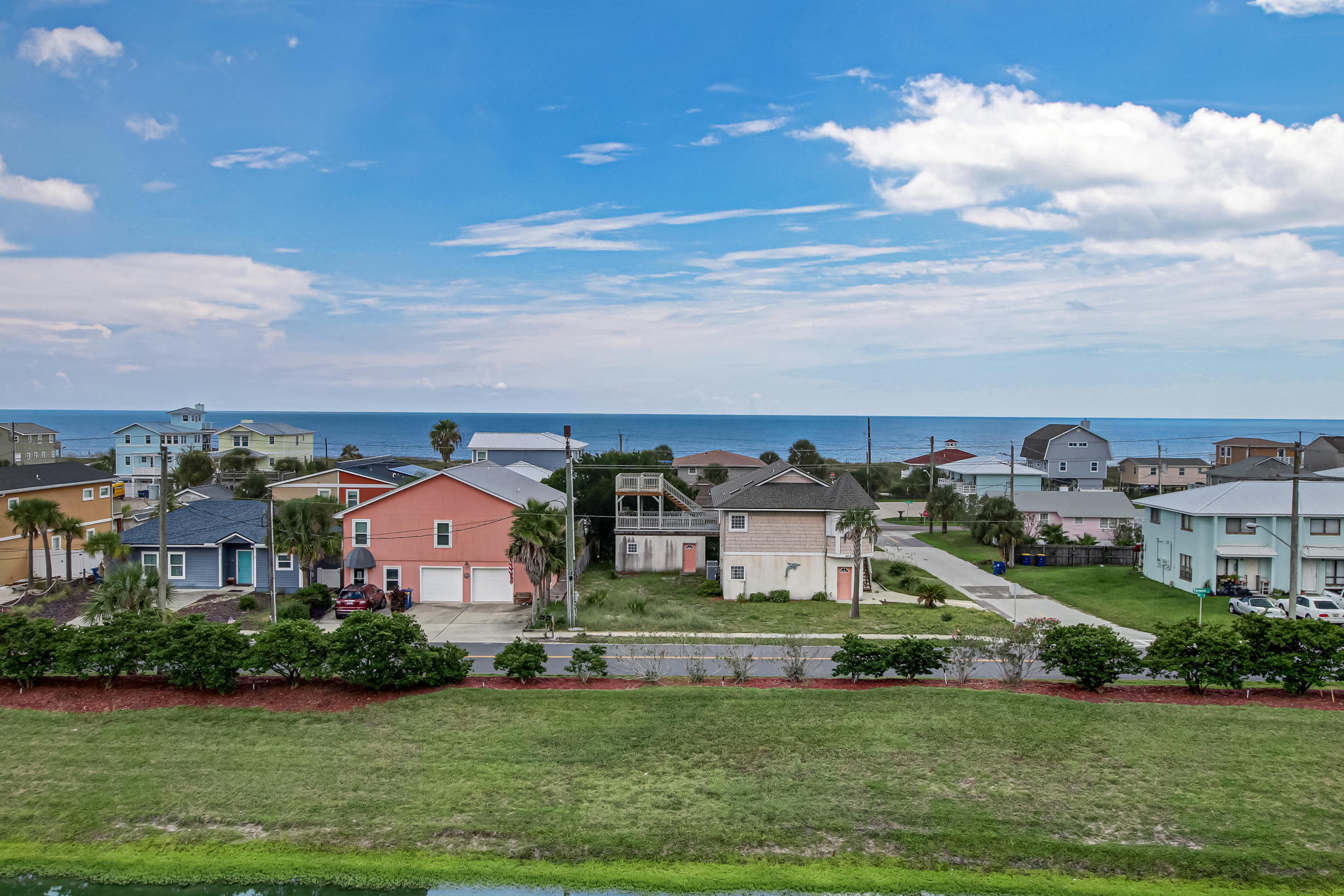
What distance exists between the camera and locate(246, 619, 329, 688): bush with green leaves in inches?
788

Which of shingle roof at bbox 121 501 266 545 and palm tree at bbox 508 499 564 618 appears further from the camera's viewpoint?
shingle roof at bbox 121 501 266 545

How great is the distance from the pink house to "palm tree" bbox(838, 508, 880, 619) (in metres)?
15.3

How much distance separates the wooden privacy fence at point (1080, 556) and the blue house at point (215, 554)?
140 feet

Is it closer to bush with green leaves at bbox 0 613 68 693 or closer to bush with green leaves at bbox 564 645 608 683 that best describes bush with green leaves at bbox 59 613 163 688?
bush with green leaves at bbox 0 613 68 693

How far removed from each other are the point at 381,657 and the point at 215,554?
23143 mm

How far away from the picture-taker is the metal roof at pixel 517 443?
74938 millimetres

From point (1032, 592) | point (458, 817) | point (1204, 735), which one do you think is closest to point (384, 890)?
point (458, 817)

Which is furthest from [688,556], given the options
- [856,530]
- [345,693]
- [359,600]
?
[345,693]

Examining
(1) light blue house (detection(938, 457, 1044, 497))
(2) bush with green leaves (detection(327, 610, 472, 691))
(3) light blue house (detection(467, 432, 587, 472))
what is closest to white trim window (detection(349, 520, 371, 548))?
(2) bush with green leaves (detection(327, 610, 472, 691))

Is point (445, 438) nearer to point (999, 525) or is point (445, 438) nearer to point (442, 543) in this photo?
point (442, 543)

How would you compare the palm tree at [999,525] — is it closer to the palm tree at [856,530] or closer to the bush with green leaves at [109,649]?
the palm tree at [856,530]

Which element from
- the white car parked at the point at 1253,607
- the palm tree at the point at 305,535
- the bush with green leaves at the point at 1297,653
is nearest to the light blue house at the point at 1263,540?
the white car parked at the point at 1253,607

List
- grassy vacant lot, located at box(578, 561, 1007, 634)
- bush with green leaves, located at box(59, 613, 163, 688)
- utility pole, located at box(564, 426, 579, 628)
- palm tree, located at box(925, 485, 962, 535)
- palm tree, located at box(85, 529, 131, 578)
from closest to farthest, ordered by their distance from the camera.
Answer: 1. bush with green leaves, located at box(59, 613, 163, 688)
2. utility pole, located at box(564, 426, 579, 628)
3. grassy vacant lot, located at box(578, 561, 1007, 634)
4. palm tree, located at box(85, 529, 131, 578)
5. palm tree, located at box(925, 485, 962, 535)

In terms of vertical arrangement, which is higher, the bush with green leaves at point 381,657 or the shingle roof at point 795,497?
the shingle roof at point 795,497
